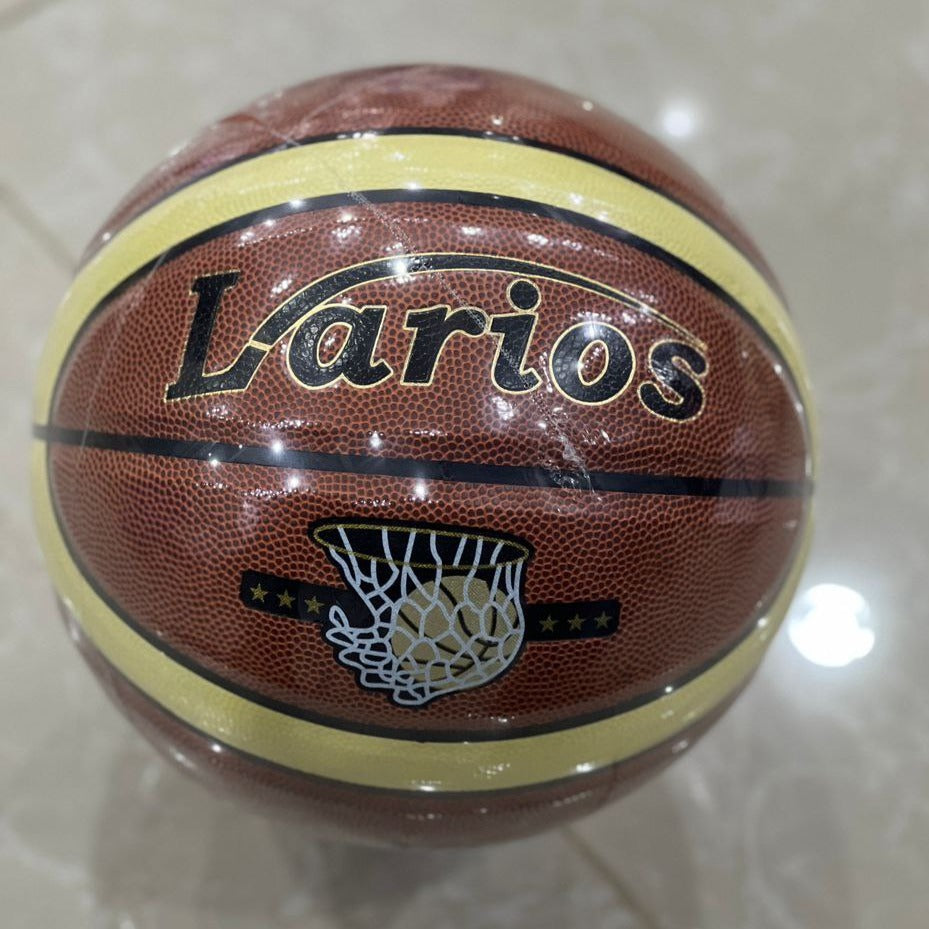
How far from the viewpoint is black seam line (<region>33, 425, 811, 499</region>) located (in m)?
0.62

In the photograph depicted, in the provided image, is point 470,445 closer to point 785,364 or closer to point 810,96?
point 785,364

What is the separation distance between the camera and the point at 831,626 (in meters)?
1.20

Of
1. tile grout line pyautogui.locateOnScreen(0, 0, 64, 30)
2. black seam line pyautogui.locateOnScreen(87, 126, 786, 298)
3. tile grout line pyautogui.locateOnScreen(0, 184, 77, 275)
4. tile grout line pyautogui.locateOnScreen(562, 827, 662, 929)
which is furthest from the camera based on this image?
tile grout line pyautogui.locateOnScreen(0, 0, 64, 30)

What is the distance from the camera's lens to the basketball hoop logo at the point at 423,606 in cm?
62

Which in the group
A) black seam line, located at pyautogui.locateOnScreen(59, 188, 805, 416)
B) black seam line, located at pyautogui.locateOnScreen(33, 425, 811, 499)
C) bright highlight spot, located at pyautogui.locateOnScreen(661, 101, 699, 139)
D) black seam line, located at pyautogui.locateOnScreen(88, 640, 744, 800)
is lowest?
black seam line, located at pyautogui.locateOnScreen(88, 640, 744, 800)

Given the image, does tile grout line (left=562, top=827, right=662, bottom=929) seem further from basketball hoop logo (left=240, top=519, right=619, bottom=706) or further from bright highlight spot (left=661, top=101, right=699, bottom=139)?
bright highlight spot (left=661, top=101, right=699, bottom=139)

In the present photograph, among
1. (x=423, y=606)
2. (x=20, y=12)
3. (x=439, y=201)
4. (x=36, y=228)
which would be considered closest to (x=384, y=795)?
(x=423, y=606)

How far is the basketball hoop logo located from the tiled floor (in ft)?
1.75

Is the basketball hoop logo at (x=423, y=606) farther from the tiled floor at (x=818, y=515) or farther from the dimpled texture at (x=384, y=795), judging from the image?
the tiled floor at (x=818, y=515)

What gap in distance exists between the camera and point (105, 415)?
688mm

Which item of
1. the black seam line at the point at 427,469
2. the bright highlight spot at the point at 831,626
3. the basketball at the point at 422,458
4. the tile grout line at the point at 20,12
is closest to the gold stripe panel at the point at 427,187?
the basketball at the point at 422,458

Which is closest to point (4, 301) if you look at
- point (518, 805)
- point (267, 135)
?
point (267, 135)

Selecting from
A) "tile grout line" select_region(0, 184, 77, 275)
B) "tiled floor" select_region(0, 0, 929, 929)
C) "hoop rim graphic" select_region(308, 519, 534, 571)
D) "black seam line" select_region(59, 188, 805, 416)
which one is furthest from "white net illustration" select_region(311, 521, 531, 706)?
"tile grout line" select_region(0, 184, 77, 275)

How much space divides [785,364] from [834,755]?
586 mm
